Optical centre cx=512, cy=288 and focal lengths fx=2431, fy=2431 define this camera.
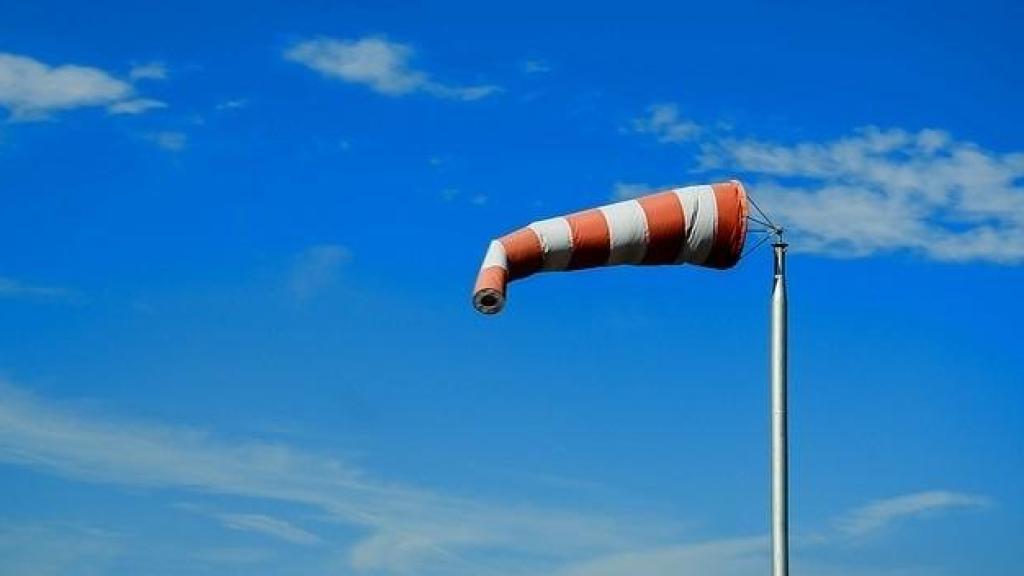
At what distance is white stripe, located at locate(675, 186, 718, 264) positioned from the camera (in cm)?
2473

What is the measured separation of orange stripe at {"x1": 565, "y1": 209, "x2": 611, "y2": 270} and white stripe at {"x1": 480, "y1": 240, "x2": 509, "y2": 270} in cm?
75

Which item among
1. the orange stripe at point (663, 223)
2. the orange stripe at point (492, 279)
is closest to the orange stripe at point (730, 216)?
the orange stripe at point (663, 223)

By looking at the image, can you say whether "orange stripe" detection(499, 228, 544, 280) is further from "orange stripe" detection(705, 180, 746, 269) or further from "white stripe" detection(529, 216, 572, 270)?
"orange stripe" detection(705, 180, 746, 269)

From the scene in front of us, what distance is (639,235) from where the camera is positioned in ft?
80.7

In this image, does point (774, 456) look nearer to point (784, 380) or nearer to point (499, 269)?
point (784, 380)

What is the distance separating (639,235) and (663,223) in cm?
27

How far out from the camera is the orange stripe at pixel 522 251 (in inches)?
957

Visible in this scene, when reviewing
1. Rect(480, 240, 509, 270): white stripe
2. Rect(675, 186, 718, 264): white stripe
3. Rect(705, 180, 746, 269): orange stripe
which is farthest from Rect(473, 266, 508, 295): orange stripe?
Rect(705, 180, 746, 269): orange stripe

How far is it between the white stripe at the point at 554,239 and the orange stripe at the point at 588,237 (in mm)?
53

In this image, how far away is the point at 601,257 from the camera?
24.7 meters

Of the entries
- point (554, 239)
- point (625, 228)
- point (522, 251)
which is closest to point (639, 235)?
point (625, 228)

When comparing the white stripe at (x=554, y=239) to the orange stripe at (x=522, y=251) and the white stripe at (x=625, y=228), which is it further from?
the white stripe at (x=625, y=228)

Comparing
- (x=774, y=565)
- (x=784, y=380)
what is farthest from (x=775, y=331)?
(x=774, y=565)

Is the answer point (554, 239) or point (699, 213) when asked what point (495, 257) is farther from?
point (699, 213)
